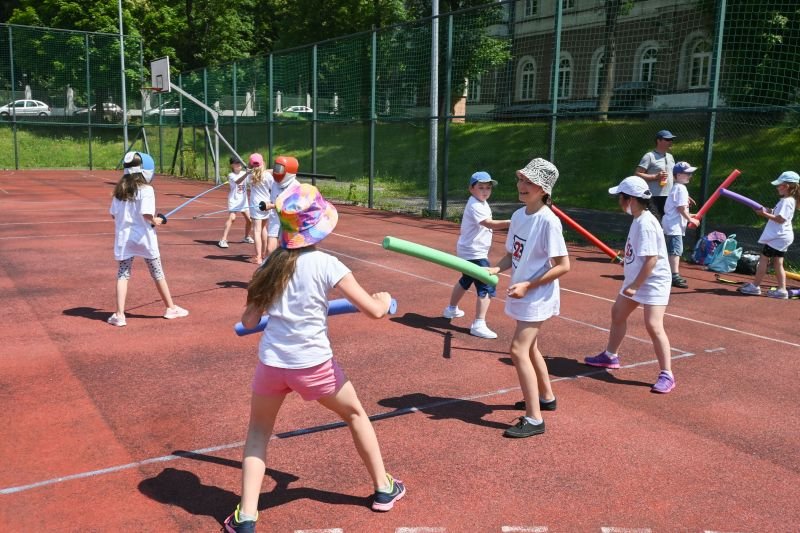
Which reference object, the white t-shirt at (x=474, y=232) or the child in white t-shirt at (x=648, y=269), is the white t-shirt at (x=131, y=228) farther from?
the child in white t-shirt at (x=648, y=269)

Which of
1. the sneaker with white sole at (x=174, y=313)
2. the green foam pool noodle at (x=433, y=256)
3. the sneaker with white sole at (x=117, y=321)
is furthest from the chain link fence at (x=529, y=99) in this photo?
the sneaker with white sole at (x=117, y=321)

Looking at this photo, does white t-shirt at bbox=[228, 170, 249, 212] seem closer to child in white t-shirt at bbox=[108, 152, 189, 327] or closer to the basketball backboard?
child in white t-shirt at bbox=[108, 152, 189, 327]

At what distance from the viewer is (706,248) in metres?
12.0

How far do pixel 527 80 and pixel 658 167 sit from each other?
23.4 ft

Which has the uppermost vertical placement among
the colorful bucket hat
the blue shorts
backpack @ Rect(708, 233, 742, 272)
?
the colorful bucket hat

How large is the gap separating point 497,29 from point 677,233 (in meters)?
9.87

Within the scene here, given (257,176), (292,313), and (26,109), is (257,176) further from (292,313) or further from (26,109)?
(26,109)

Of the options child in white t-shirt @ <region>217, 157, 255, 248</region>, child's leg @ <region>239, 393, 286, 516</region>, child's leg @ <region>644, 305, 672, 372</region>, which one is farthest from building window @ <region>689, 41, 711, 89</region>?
child's leg @ <region>239, 393, 286, 516</region>

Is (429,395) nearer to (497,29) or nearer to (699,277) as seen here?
(699,277)

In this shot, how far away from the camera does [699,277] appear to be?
36.5 feet

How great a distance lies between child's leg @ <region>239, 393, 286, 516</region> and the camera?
3.62 m

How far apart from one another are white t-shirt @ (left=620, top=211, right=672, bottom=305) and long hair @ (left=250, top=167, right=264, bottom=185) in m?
6.49

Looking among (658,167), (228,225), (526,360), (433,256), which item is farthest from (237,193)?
(433,256)

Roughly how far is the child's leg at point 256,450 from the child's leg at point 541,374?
2167 millimetres
